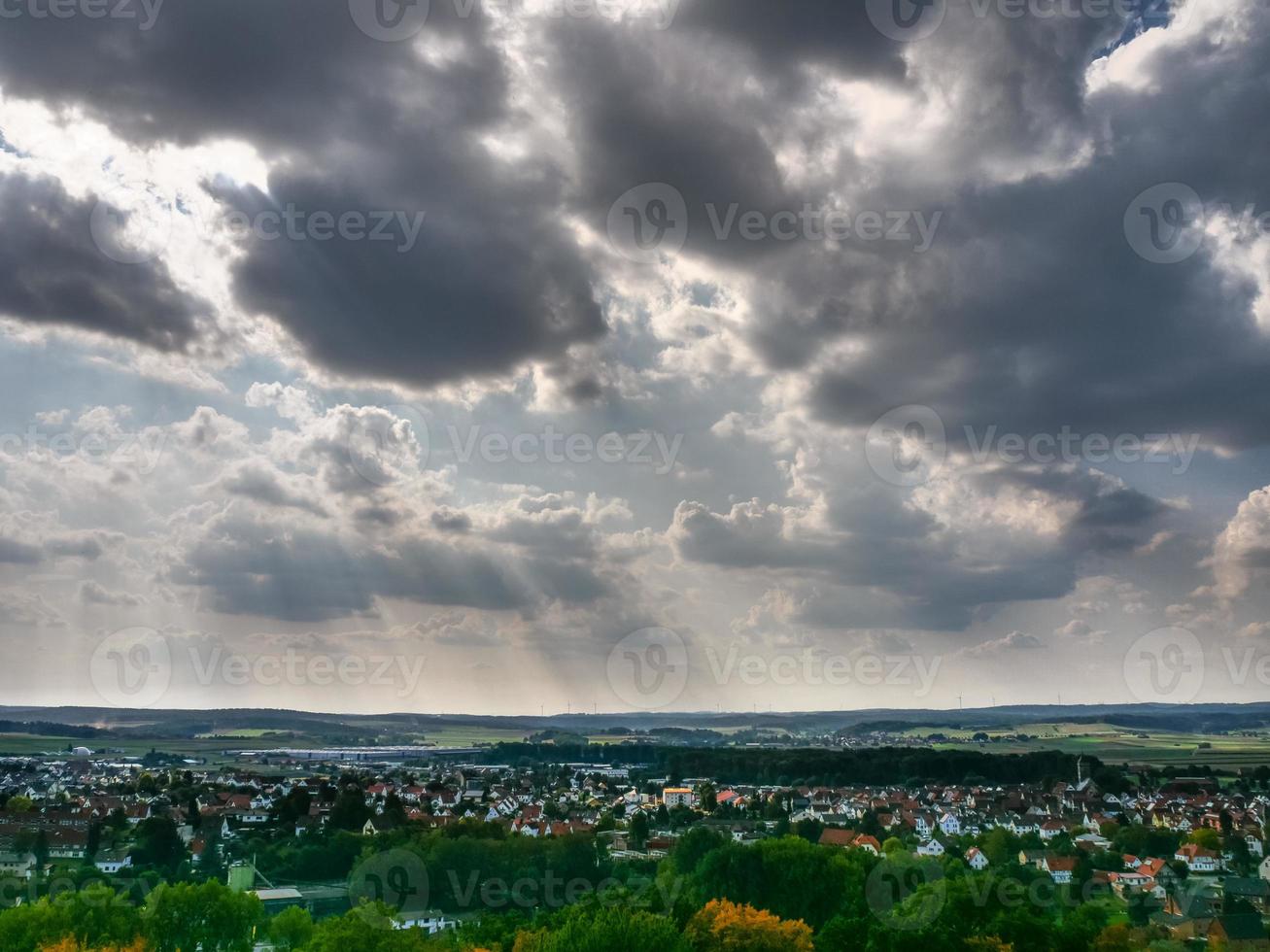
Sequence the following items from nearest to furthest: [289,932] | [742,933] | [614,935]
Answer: [614,935] → [742,933] → [289,932]

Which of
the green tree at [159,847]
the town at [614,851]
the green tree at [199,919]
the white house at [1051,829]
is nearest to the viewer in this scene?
the green tree at [199,919]

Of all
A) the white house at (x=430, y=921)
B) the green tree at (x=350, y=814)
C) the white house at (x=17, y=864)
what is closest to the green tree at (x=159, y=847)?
the white house at (x=17, y=864)

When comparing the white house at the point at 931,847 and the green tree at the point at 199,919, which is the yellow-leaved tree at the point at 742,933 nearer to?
the green tree at the point at 199,919

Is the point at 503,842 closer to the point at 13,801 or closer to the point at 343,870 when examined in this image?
the point at 343,870

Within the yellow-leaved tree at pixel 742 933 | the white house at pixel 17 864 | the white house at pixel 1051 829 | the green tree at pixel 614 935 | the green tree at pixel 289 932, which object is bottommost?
the white house at pixel 1051 829

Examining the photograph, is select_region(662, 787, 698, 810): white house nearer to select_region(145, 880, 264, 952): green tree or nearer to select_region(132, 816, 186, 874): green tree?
select_region(132, 816, 186, 874): green tree

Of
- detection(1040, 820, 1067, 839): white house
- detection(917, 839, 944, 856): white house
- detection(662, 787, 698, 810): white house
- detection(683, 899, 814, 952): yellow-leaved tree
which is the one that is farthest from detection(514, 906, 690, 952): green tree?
detection(662, 787, 698, 810): white house

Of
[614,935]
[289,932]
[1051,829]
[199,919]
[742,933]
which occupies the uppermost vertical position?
[614,935]

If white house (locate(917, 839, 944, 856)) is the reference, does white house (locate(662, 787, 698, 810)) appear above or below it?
below

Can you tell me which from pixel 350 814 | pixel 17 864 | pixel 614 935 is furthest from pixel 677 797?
pixel 614 935

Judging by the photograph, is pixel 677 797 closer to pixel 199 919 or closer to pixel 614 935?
pixel 199 919

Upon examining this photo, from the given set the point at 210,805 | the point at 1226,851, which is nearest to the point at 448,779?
the point at 210,805
